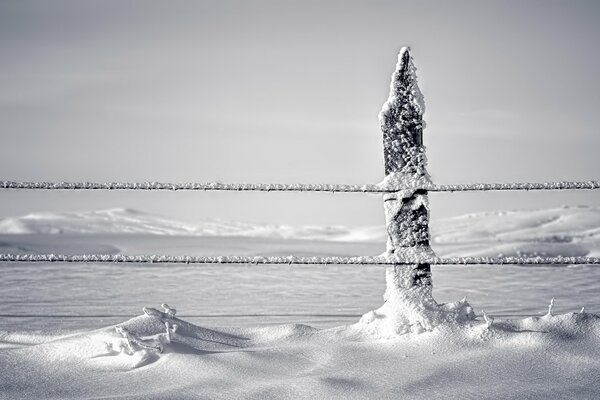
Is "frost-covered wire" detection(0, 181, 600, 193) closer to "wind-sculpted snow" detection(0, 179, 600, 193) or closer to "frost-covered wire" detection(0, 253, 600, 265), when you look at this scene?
"wind-sculpted snow" detection(0, 179, 600, 193)

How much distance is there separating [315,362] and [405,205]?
3.19 feet

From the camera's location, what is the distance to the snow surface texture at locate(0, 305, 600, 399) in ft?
7.43

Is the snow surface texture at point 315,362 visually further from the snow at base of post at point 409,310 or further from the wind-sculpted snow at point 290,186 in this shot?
the wind-sculpted snow at point 290,186

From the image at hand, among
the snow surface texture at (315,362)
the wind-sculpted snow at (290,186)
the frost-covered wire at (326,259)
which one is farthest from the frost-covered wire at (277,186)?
the snow surface texture at (315,362)

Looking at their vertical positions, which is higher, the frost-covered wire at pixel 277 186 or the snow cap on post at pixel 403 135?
the snow cap on post at pixel 403 135

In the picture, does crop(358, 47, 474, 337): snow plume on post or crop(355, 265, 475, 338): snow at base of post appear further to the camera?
crop(358, 47, 474, 337): snow plume on post

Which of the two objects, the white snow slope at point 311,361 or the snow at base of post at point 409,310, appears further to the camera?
the snow at base of post at point 409,310

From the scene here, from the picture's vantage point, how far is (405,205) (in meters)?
3.18

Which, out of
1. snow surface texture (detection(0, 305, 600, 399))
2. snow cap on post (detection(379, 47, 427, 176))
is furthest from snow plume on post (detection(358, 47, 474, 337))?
snow surface texture (detection(0, 305, 600, 399))

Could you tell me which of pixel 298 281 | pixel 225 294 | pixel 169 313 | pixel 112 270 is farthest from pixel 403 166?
pixel 112 270

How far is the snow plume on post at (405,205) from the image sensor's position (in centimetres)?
314

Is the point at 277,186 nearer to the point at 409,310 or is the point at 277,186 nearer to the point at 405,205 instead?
the point at 405,205

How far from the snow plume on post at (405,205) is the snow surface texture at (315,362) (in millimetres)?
154

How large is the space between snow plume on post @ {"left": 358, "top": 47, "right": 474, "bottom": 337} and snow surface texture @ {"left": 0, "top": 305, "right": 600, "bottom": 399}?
0.15m
